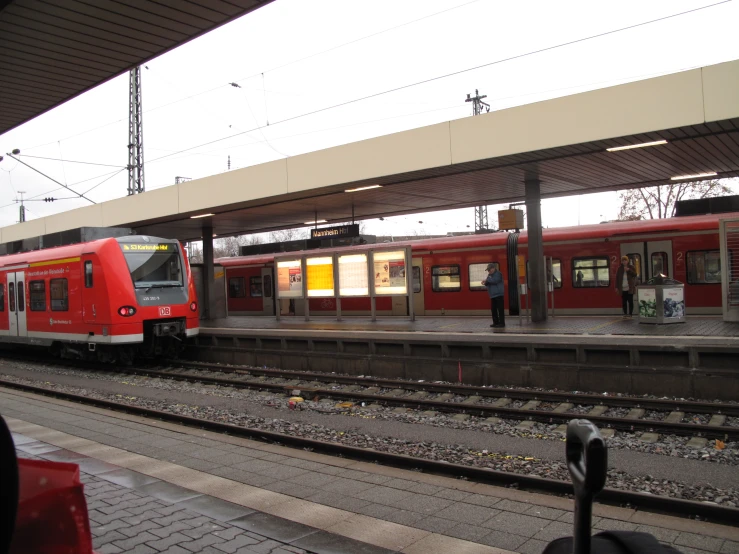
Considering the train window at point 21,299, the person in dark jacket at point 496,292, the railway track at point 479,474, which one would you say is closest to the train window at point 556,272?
the person in dark jacket at point 496,292

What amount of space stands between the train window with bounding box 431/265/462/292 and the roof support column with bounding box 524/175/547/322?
13.7 ft

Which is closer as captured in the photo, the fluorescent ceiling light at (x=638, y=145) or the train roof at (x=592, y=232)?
the fluorescent ceiling light at (x=638, y=145)

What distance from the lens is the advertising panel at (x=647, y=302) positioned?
13523 millimetres

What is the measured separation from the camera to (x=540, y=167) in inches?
560

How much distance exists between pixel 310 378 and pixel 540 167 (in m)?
7.24

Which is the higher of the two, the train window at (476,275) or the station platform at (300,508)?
the train window at (476,275)

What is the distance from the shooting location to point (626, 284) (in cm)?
1555

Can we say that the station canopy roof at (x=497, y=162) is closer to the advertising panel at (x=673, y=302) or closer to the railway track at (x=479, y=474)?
the advertising panel at (x=673, y=302)

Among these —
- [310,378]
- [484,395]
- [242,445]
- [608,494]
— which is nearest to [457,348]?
[484,395]

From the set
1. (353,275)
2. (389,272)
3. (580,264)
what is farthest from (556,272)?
(353,275)

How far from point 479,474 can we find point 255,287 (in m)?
21.9

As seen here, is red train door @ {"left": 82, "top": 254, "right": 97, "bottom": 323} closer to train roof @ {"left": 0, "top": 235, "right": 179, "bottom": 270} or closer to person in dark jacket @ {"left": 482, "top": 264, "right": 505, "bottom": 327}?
train roof @ {"left": 0, "top": 235, "right": 179, "bottom": 270}

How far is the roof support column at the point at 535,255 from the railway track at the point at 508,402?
575 cm

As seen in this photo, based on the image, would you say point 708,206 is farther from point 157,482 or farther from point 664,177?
point 157,482
